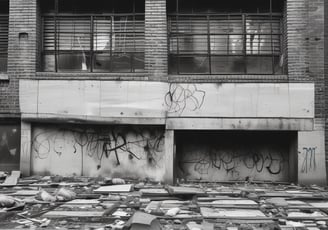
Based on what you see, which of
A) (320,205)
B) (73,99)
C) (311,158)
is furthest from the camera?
(73,99)

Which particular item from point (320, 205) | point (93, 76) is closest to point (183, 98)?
point (93, 76)

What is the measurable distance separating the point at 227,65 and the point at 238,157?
2819 mm

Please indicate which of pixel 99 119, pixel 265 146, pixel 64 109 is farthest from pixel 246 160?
pixel 64 109

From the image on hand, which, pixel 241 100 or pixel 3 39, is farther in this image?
pixel 3 39

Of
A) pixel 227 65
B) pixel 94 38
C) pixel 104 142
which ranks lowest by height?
pixel 104 142

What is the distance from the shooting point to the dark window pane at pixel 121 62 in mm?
11492

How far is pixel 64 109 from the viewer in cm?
1091

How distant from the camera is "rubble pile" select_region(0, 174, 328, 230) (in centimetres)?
649

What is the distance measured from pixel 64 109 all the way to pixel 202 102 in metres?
4.01

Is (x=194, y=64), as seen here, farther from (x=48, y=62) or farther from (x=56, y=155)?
(x=56, y=155)

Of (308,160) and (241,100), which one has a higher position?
(241,100)

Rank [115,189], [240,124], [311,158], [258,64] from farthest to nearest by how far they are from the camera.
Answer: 1. [258,64]
2. [240,124]
3. [311,158]
4. [115,189]

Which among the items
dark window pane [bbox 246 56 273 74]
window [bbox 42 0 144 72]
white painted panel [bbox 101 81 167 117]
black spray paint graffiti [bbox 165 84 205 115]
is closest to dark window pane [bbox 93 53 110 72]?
window [bbox 42 0 144 72]

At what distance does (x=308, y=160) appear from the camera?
10.6 meters
